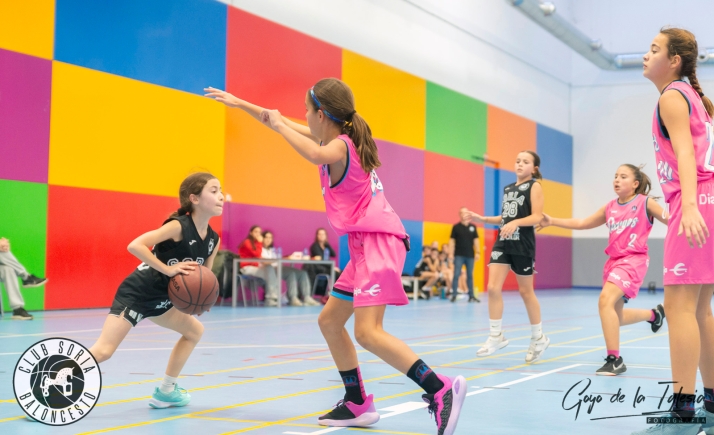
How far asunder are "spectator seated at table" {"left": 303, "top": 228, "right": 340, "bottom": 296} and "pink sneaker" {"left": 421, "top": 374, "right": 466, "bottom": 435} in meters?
11.9

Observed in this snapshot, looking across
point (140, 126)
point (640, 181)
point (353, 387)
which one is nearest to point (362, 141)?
point (353, 387)

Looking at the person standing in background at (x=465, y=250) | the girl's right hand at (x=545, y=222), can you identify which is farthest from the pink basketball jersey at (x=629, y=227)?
the person standing in background at (x=465, y=250)

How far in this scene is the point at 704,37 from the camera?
25641 mm

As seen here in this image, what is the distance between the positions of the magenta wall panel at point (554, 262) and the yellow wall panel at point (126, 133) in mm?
14542

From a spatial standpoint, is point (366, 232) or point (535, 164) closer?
point (366, 232)

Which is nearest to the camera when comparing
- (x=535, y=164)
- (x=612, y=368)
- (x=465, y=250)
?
(x=612, y=368)

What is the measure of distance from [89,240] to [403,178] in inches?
354

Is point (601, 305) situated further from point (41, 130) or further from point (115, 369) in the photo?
point (41, 130)

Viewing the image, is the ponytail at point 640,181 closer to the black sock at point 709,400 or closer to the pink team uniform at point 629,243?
the pink team uniform at point 629,243

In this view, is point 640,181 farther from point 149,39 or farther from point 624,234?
point 149,39

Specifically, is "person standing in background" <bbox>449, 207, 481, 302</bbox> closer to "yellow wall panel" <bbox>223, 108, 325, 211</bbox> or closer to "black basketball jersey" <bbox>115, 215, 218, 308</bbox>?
"yellow wall panel" <bbox>223, 108, 325, 211</bbox>

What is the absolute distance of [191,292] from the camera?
419 cm

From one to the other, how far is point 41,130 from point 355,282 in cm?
923

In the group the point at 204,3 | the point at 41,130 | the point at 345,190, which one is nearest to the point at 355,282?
the point at 345,190
